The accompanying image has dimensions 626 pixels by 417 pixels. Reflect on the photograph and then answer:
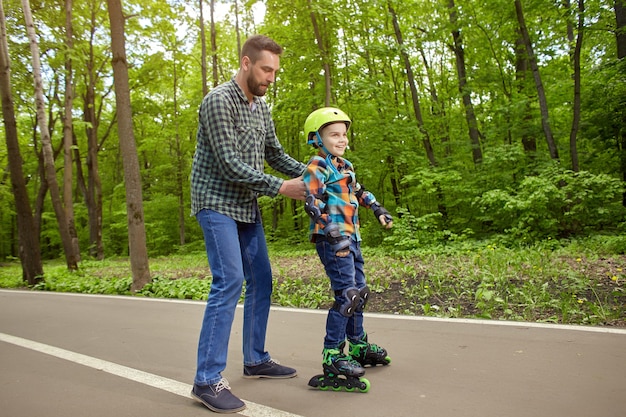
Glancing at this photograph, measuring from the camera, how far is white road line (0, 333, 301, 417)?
8.72 feet

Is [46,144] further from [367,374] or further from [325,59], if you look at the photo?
[367,374]

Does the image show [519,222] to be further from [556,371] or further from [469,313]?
[556,371]

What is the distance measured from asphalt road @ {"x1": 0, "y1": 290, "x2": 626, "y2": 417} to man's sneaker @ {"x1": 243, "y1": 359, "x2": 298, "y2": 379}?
0.08 m

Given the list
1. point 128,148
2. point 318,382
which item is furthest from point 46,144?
point 318,382

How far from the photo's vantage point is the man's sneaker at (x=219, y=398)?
2.66 metres

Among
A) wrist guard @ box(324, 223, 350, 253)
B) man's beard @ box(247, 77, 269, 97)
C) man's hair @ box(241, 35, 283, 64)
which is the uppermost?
man's hair @ box(241, 35, 283, 64)

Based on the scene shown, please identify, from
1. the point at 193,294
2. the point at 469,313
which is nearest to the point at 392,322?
the point at 469,313

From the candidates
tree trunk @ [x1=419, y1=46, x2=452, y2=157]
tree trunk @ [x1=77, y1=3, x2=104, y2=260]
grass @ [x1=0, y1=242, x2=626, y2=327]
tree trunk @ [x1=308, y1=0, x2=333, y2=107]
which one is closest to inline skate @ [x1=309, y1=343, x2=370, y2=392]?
grass @ [x1=0, y1=242, x2=626, y2=327]

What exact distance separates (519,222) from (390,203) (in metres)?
7.68

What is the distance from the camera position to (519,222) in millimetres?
10938

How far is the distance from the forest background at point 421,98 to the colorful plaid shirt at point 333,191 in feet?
11.2

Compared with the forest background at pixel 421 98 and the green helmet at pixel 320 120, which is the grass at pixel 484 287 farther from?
the green helmet at pixel 320 120

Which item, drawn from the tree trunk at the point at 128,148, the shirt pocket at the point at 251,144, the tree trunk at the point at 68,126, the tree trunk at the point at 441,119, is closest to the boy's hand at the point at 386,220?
the shirt pocket at the point at 251,144

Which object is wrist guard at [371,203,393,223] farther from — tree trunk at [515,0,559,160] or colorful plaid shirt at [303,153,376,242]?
tree trunk at [515,0,559,160]
